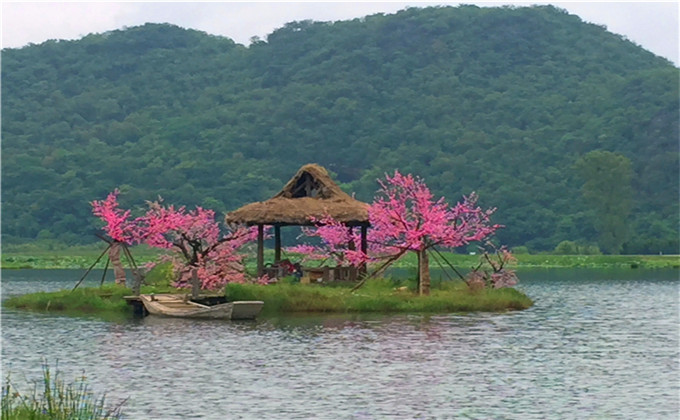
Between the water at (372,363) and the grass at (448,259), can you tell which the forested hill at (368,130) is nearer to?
the grass at (448,259)

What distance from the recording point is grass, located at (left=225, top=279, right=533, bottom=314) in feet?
156

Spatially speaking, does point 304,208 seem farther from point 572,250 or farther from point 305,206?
point 572,250

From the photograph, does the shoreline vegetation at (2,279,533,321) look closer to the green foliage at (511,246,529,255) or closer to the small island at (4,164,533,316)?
the small island at (4,164,533,316)

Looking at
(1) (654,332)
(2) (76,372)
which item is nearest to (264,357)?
(2) (76,372)

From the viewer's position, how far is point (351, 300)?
47.7m

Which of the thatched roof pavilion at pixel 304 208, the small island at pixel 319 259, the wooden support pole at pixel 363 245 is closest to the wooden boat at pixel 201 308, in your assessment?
the small island at pixel 319 259

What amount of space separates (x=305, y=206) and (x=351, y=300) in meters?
6.52

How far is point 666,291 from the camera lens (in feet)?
226

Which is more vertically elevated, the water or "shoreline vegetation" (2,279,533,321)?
"shoreline vegetation" (2,279,533,321)

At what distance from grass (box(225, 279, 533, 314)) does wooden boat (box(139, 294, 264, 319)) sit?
1.28 metres

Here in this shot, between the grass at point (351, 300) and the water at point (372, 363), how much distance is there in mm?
1051

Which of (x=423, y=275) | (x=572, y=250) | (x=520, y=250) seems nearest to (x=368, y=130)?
(x=520, y=250)

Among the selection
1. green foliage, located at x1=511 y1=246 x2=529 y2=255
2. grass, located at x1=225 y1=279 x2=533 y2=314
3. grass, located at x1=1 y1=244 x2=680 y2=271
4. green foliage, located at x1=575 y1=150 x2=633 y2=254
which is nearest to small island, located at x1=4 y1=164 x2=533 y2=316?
grass, located at x1=225 y1=279 x2=533 y2=314

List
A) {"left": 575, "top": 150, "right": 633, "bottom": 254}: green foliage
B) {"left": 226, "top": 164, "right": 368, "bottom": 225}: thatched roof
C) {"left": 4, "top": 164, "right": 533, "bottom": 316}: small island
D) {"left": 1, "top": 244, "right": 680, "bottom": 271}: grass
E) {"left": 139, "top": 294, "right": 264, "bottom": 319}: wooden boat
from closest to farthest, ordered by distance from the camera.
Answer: {"left": 139, "top": 294, "right": 264, "bottom": 319}: wooden boat → {"left": 4, "top": 164, "right": 533, "bottom": 316}: small island → {"left": 226, "top": 164, "right": 368, "bottom": 225}: thatched roof → {"left": 1, "top": 244, "right": 680, "bottom": 271}: grass → {"left": 575, "top": 150, "right": 633, "bottom": 254}: green foliage
